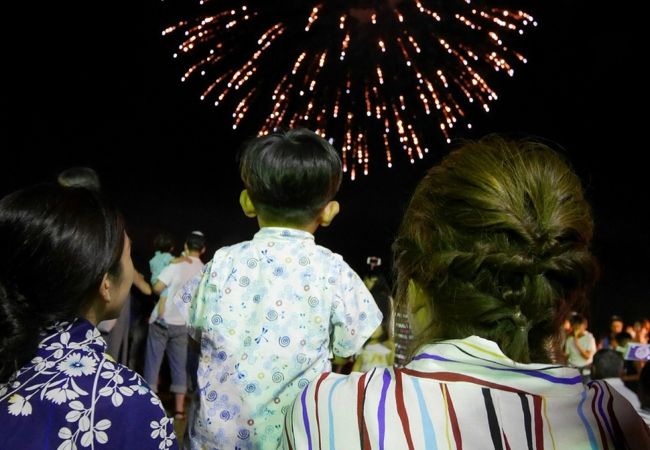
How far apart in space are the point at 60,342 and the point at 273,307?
26.4 inches

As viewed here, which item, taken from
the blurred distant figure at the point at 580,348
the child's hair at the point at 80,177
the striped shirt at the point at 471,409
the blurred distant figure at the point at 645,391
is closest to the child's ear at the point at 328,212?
the striped shirt at the point at 471,409

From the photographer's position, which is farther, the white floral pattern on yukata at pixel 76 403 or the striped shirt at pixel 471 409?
the white floral pattern on yukata at pixel 76 403

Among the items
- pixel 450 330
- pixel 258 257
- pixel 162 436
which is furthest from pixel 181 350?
pixel 450 330

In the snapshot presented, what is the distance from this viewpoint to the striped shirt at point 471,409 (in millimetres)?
921

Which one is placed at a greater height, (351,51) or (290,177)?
(351,51)

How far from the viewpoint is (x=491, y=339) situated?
100cm

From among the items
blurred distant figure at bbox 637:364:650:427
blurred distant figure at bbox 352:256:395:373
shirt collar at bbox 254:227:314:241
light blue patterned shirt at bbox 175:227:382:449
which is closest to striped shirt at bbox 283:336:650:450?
light blue patterned shirt at bbox 175:227:382:449

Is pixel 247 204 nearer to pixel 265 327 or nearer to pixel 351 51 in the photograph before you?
pixel 265 327

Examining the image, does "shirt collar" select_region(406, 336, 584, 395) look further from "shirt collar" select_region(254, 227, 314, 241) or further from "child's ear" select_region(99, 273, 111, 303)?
"shirt collar" select_region(254, 227, 314, 241)

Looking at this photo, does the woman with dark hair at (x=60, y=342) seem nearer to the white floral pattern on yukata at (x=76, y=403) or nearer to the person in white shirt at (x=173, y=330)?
the white floral pattern on yukata at (x=76, y=403)

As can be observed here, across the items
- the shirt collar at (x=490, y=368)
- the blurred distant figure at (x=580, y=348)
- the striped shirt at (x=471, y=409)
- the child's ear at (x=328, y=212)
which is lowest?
the blurred distant figure at (x=580, y=348)

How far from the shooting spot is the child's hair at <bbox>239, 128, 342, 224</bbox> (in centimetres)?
188

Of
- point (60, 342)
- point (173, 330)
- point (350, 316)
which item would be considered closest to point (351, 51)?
point (173, 330)

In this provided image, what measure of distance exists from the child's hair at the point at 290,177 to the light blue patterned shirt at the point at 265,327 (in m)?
0.07
